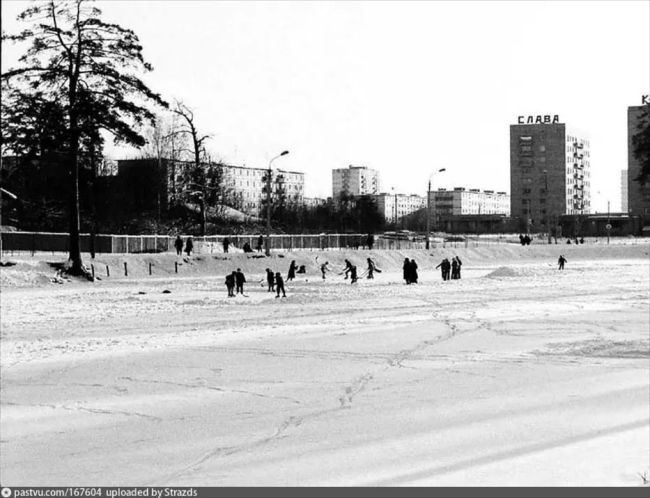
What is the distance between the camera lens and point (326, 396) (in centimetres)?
1298

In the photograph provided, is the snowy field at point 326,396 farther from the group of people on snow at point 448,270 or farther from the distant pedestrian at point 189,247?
the distant pedestrian at point 189,247

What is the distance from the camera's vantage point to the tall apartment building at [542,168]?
155 meters

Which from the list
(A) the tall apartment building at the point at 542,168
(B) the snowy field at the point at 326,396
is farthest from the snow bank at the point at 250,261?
(A) the tall apartment building at the point at 542,168

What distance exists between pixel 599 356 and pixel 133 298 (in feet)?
64.1

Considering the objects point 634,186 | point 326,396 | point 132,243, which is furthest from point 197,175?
point 634,186

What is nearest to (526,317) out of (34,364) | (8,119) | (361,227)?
(34,364)

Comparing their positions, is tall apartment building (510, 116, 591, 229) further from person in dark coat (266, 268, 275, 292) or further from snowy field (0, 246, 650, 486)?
snowy field (0, 246, 650, 486)

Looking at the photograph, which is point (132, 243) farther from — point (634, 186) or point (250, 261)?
point (634, 186)

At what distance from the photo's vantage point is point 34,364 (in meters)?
16.1

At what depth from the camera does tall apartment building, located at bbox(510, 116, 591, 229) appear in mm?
155000

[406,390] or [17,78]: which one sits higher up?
[17,78]

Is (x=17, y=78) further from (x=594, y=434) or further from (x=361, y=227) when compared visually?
(x=361, y=227)

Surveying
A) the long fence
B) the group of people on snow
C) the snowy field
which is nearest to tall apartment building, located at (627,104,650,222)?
the long fence

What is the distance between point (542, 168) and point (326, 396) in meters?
149
